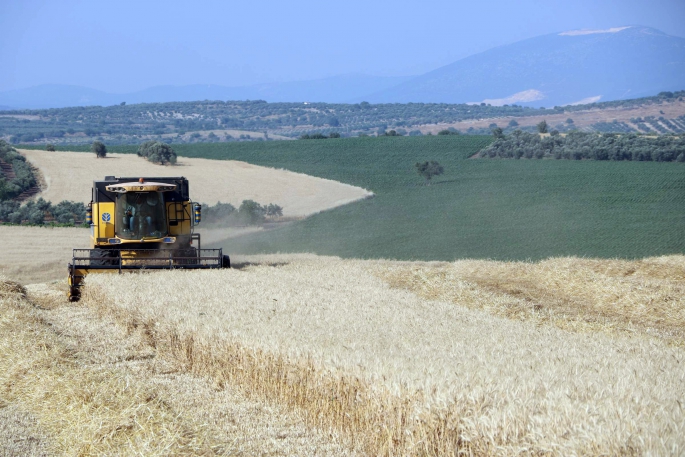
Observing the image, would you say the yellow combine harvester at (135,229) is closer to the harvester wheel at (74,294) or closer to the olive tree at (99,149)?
the harvester wheel at (74,294)

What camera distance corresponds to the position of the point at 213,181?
A: 47.9 meters

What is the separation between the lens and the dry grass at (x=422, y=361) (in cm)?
477

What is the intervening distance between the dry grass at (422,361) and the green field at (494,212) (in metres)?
15.9

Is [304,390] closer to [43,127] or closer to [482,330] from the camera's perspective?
[482,330]

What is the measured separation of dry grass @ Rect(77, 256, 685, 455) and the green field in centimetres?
1593

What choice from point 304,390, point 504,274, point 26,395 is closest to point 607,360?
point 304,390

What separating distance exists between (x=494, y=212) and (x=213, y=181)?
19.6 meters

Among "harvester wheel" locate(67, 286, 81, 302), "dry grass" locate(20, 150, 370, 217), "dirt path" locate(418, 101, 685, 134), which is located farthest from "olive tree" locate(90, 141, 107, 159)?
"dirt path" locate(418, 101, 685, 134)

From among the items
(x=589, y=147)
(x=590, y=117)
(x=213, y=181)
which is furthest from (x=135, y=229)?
(x=590, y=117)

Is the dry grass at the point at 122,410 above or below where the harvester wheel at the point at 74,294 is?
above

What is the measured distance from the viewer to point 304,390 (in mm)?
7023

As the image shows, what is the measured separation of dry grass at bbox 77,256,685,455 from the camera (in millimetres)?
4770

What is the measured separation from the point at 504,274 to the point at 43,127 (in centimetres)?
12234

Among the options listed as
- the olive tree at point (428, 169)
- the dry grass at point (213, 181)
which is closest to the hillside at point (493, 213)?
the olive tree at point (428, 169)
